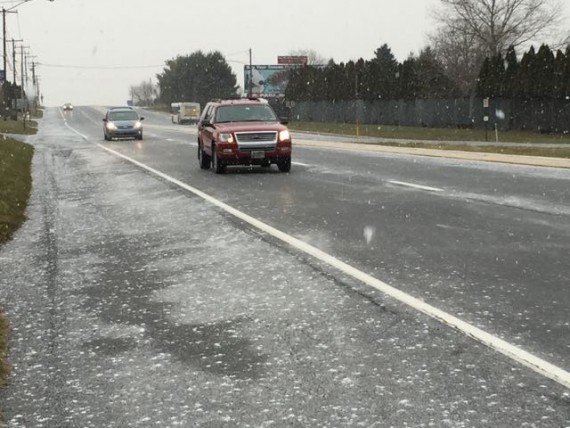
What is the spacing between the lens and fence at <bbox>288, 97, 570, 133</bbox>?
4388 cm

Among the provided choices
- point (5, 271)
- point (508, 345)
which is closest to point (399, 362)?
point (508, 345)

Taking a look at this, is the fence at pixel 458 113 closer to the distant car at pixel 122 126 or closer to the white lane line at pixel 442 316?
the distant car at pixel 122 126

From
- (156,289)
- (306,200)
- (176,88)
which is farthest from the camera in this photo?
(176,88)

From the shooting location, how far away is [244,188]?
13.9 m

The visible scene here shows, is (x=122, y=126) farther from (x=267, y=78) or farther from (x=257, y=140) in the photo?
(x=267, y=78)

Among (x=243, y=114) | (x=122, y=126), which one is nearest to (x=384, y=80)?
(x=122, y=126)

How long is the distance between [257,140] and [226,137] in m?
0.73

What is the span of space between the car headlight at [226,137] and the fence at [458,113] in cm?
2635

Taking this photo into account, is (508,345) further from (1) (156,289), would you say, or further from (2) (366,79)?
(2) (366,79)

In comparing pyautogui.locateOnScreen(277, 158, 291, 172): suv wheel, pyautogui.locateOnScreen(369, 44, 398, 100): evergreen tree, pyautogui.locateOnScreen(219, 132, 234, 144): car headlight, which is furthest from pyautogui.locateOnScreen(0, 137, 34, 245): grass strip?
pyautogui.locateOnScreen(369, 44, 398, 100): evergreen tree

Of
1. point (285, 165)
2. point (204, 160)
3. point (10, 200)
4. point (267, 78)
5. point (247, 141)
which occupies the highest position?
point (267, 78)

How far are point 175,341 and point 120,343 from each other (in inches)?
13.9

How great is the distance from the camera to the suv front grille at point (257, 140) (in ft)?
55.1

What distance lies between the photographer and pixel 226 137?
16844 millimetres
